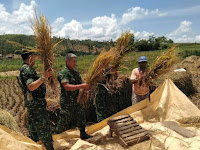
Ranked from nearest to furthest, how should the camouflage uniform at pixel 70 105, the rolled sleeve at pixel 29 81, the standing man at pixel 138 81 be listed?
the rolled sleeve at pixel 29 81 → the camouflage uniform at pixel 70 105 → the standing man at pixel 138 81

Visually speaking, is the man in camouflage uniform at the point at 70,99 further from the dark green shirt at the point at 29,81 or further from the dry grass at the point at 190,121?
the dry grass at the point at 190,121

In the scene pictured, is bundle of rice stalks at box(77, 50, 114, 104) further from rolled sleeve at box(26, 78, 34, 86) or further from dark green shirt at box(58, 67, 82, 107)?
rolled sleeve at box(26, 78, 34, 86)

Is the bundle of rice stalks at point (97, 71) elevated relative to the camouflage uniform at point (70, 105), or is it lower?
elevated

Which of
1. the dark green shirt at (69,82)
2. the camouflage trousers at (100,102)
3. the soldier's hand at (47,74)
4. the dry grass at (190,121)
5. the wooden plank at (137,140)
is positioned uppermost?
the soldier's hand at (47,74)

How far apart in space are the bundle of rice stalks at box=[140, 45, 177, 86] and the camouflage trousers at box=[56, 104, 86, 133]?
1.16 meters

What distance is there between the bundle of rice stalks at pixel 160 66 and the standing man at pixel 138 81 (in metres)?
0.08

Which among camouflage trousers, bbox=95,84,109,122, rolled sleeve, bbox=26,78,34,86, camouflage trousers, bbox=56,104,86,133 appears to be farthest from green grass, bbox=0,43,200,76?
camouflage trousers, bbox=56,104,86,133

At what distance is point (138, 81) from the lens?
11.6 feet

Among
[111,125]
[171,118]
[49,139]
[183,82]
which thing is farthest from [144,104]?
[183,82]

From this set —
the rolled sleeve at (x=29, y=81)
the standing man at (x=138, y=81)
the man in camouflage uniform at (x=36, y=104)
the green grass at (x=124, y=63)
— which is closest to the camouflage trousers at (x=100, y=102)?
the green grass at (x=124, y=63)

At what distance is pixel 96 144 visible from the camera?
304 centimetres

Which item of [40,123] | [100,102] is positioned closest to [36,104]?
[40,123]

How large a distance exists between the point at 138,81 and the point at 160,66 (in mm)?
Answer: 441

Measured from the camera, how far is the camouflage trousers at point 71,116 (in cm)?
304
